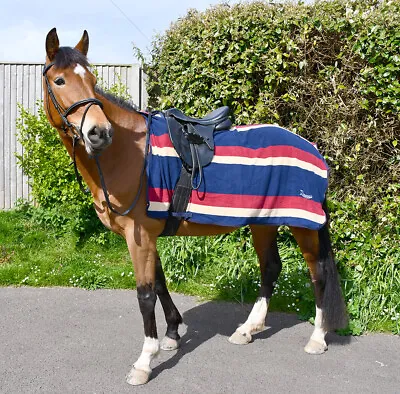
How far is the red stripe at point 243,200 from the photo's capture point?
10.7 ft

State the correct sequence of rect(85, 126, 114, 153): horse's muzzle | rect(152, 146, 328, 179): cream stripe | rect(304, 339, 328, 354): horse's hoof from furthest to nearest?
rect(304, 339, 328, 354): horse's hoof
rect(152, 146, 328, 179): cream stripe
rect(85, 126, 114, 153): horse's muzzle

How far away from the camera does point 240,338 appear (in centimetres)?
390

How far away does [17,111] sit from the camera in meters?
7.01

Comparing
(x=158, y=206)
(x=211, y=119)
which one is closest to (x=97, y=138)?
(x=158, y=206)

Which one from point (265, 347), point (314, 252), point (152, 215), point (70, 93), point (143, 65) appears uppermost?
point (143, 65)

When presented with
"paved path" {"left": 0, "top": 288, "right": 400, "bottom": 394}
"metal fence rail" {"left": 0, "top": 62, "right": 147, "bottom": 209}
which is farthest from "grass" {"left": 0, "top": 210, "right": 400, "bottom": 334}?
"metal fence rail" {"left": 0, "top": 62, "right": 147, "bottom": 209}

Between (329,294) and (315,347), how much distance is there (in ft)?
1.50

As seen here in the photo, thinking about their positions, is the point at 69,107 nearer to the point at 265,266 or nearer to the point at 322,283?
the point at 265,266

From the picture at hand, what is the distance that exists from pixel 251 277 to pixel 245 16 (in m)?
2.95

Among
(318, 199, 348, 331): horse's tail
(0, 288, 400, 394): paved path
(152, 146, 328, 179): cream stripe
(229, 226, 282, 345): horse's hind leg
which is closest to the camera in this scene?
(0, 288, 400, 394): paved path

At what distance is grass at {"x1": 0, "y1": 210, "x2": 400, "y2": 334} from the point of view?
4.50 m

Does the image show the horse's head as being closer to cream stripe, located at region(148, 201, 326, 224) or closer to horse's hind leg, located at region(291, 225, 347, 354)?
cream stripe, located at region(148, 201, 326, 224)

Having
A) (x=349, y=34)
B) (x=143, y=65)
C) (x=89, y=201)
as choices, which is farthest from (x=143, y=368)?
(x=143, y=65)

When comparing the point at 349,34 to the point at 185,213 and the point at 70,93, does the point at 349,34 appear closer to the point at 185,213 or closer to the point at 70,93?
the point at 185,213
